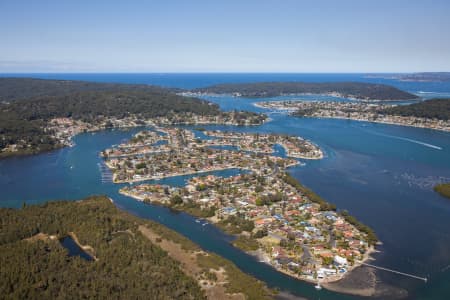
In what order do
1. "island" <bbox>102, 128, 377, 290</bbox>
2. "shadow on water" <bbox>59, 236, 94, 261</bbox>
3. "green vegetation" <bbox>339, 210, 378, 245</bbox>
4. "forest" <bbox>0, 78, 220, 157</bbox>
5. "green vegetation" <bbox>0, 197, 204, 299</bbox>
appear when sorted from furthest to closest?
1. "forest" <bbox>0, 78, 220, 157</bbox>
2. "green vegetation" <bbox>339, 210, 378, 245</bbox>
3. "island" <bbox>102, 128, 377, 290</bbox>
4. "shadow on water" <bbox>59, 236, 94, 261</bbox>
5. "green vegetation" <bbox>0, 197, 204, 299</bbox>

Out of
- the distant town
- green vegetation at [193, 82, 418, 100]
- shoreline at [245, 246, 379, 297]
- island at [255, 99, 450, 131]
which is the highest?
green vegetation at [193, 82, 418, 100]

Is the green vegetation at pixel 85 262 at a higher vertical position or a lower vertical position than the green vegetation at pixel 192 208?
higher

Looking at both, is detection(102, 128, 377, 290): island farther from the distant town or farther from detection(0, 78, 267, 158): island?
the distant town

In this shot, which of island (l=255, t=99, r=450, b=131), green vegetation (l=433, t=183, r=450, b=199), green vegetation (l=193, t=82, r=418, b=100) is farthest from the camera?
green vegetation (l=193, t=82, r=418, b=100)

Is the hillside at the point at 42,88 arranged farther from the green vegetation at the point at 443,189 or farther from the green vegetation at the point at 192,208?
the green vegetation at the point at 443,189

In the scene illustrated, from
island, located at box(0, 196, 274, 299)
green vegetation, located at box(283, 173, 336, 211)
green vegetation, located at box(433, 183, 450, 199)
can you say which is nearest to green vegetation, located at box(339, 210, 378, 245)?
green vegetation, located at box(283, 173, 336, 211)

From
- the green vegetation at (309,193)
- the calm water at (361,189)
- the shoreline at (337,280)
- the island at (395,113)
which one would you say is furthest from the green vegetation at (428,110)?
the shoreline at (337,280)
